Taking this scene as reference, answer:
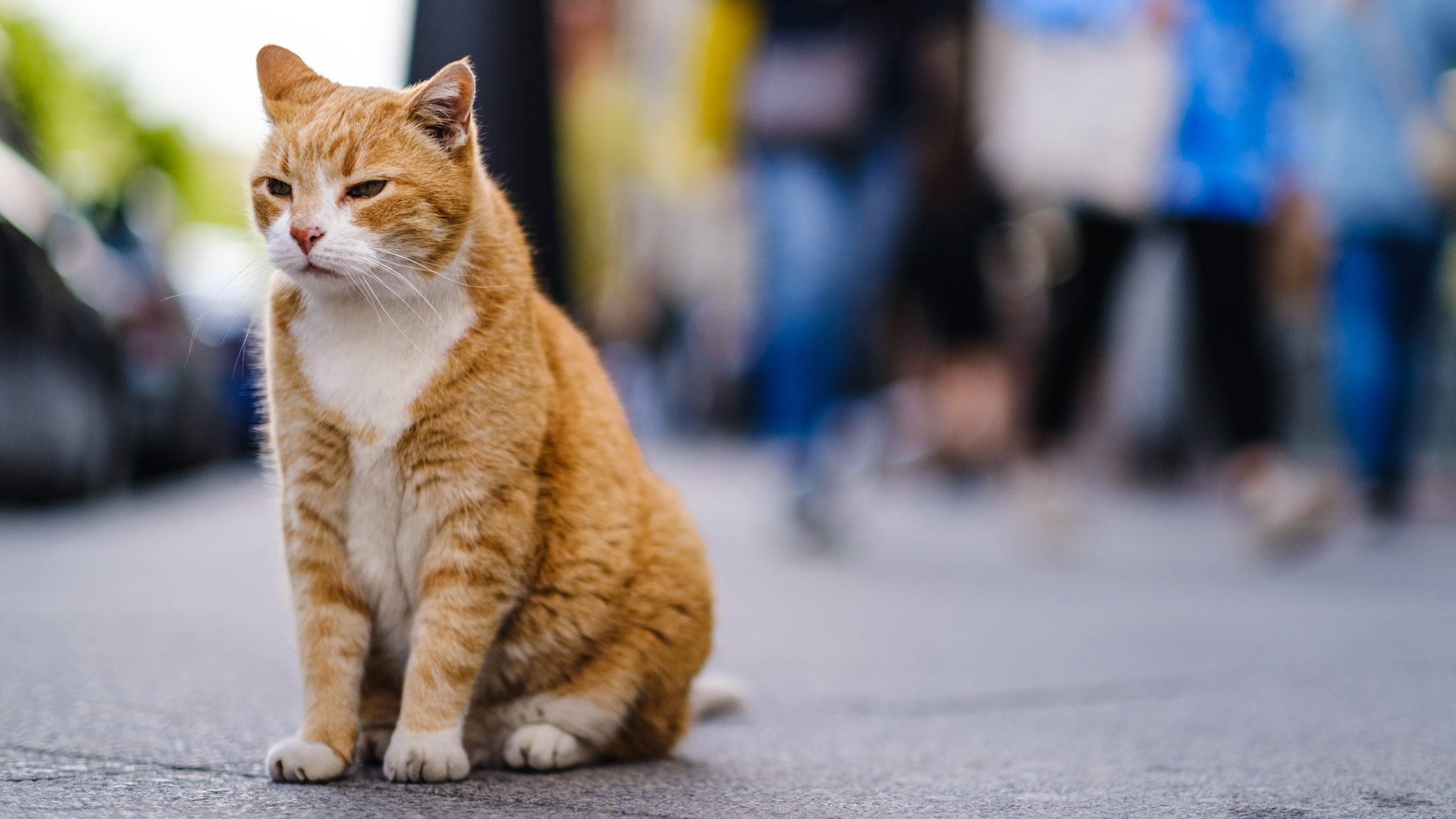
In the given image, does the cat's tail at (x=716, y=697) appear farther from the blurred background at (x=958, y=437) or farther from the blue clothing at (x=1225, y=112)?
the blue clothing at (x=1225, y=112)

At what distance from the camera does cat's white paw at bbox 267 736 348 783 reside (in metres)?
1.60

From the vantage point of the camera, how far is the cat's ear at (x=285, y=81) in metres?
1.66

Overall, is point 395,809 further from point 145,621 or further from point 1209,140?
point 1209,140

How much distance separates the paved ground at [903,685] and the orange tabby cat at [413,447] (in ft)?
0.43

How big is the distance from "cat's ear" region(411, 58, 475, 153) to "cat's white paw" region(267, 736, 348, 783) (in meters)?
0.83

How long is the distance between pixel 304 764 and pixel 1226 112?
4.26 metres

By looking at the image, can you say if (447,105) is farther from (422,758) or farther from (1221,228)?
(1221,228)

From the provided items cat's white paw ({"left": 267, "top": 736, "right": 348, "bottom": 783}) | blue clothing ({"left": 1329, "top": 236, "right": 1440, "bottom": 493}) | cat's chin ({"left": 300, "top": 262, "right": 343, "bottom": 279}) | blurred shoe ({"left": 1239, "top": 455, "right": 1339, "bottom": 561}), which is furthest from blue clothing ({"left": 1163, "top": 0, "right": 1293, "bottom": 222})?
cat's white paw ({"left": 267, "top": 736, "right": 348, "bottom": 783})

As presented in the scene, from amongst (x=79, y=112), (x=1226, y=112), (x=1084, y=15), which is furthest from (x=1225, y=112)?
(x=79, y=112)

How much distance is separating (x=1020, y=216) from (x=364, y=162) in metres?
6.58

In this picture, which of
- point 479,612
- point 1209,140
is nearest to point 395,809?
point 479,612

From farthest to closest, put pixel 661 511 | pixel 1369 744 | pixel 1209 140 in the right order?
pixel 1209 140 → pixel 1369 744 → pixel 661 511

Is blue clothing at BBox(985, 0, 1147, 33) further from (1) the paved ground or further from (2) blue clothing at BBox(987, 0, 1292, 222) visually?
(1) the paved ground

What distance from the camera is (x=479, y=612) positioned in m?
1.63
